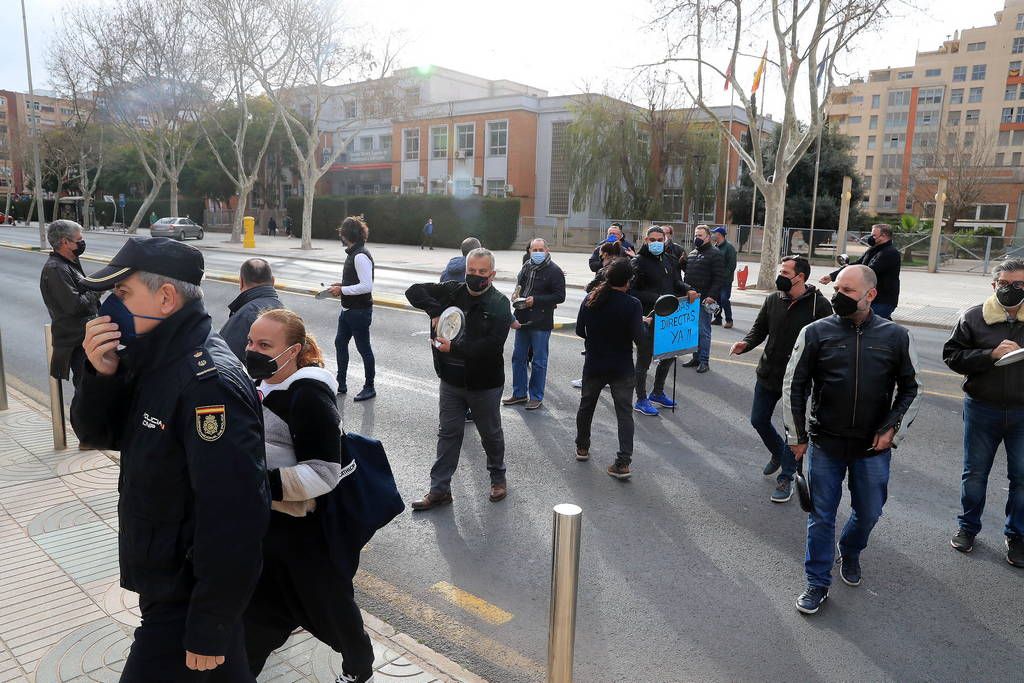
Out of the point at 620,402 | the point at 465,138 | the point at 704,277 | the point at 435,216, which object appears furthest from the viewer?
the point at 465,138

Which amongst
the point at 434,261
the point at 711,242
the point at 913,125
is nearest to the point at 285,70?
the point at 434,261

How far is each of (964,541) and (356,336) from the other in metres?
6.11

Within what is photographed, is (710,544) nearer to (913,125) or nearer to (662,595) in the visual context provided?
(662,595)

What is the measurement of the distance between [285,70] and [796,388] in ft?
108

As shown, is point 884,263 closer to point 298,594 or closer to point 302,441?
point 302,441

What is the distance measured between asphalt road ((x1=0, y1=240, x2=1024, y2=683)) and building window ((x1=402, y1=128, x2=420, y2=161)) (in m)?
50.6

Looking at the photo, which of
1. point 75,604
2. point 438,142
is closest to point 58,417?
point 75,604

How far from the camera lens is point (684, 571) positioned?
4.60 metres

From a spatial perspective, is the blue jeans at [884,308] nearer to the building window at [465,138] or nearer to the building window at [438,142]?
the building window at [465,138]

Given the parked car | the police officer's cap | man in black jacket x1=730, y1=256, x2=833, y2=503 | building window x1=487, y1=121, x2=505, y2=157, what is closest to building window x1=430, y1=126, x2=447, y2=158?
building window x1=487, y1=121, x2=505, y2=157

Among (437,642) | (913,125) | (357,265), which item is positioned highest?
(913,125)

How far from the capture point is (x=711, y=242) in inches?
425

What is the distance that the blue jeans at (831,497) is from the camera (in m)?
4.17

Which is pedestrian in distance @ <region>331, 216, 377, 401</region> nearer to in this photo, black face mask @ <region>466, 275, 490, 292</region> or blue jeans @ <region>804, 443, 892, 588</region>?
black face mask @ <region>466, 275, 490, 292</region>
